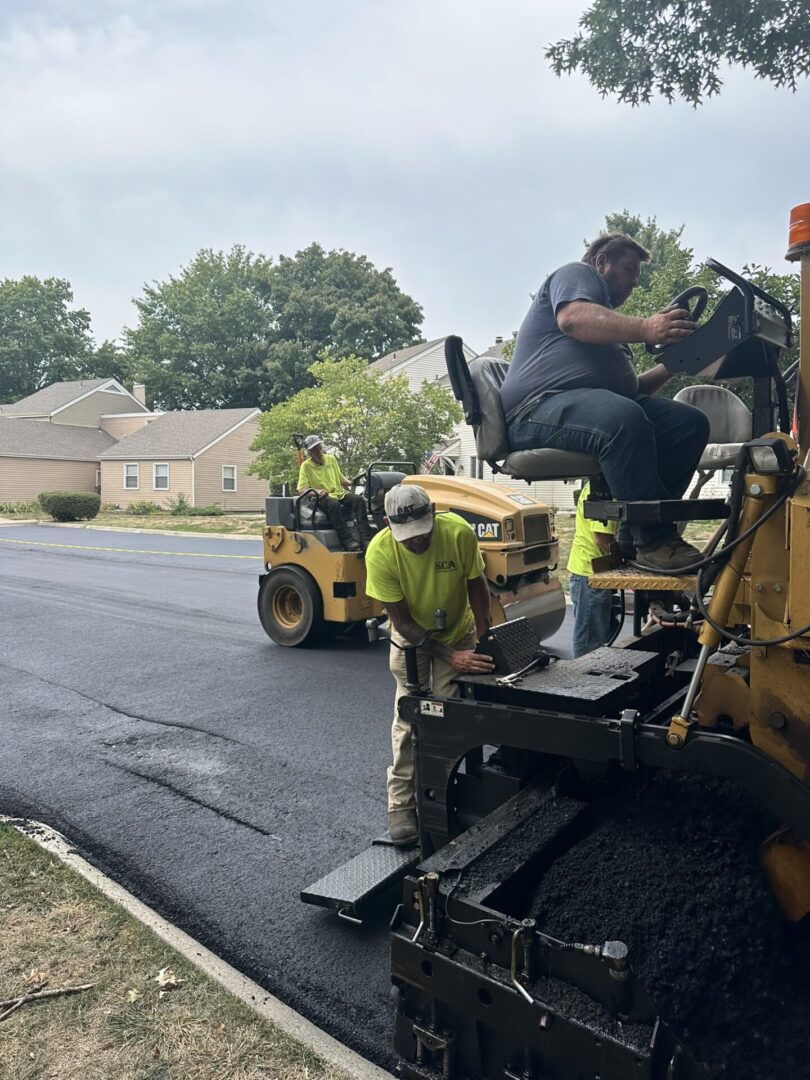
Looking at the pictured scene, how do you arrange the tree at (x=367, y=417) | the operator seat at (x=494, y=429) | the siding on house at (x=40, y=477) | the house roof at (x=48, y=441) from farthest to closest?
1. the house roof at (x=48, y=441)
2. the siding on house at (x=40, y=477)
3. the tree at (x=367, y=417)
4. the operator seat at (x=494, y=429)

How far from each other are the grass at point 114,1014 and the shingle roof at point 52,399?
45.2 meters

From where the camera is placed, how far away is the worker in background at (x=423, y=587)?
160 inches

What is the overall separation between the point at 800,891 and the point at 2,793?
4321mm

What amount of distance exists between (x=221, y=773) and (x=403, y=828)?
1795 mm

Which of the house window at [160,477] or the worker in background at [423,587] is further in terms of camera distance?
the house window at [160,477]

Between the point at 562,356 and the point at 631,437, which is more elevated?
the point at 562,356

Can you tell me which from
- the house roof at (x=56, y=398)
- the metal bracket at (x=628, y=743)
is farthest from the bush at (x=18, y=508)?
the metal bracket at (x=628, y=743)

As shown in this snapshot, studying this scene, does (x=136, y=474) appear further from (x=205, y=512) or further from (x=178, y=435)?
(x=205, y=512)

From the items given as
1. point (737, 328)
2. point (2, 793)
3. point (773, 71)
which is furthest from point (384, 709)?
point (773, 71)

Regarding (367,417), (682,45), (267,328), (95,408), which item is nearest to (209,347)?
(267,328)

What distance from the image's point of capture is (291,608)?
30.2 feet

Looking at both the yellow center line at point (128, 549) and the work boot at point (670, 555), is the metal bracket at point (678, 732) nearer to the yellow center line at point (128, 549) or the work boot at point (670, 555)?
the work boot at point (670, 555)

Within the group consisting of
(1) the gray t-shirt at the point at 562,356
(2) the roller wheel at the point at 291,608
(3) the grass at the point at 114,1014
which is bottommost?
(3) the grass at the point at 114,1014

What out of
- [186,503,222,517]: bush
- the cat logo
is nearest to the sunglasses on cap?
the cat logo
